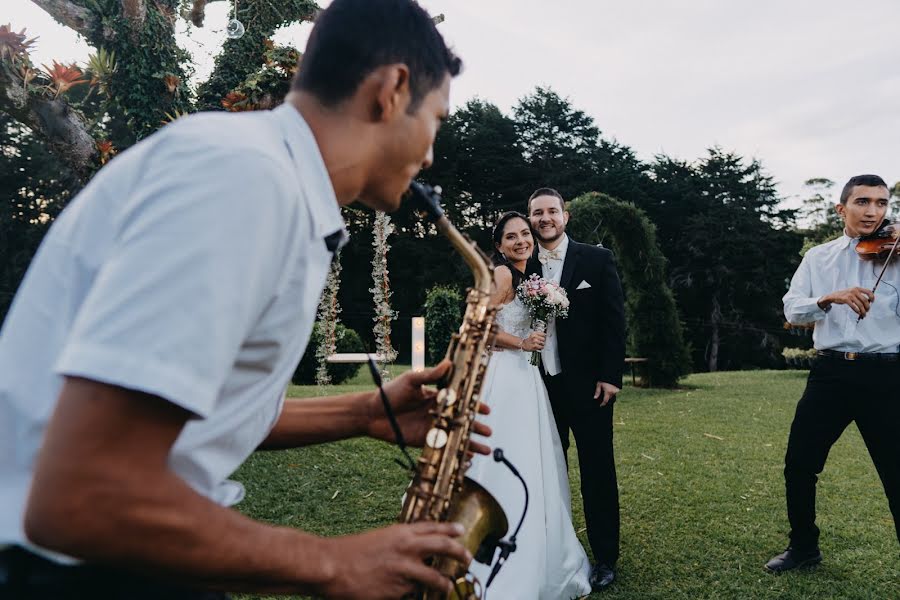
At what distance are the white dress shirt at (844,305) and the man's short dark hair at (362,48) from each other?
4393mm

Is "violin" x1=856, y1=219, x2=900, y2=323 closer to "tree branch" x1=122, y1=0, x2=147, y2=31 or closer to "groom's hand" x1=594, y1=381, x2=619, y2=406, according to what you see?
"groom's hand" x1=594, y1=381, x2=619, y2=406

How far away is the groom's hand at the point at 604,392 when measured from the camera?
491 centimetres

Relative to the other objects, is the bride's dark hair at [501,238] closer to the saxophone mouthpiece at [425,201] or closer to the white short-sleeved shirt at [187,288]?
the saxophone mouthpiece at [425,201]

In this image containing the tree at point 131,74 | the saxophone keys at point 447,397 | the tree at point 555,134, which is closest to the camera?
the saxophone keys at point 447,397

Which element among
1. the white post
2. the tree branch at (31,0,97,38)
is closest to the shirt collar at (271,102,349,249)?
the tree branch at (31,0,97,38)

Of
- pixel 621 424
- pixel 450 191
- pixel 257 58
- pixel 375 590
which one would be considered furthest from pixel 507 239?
pixel 450 191

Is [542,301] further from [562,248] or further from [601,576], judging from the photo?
[601,576]

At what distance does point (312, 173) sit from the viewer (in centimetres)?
119

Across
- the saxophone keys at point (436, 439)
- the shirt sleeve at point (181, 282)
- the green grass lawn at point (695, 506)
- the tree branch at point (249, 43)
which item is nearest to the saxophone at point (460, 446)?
the saxophone keys at point (436, 439)

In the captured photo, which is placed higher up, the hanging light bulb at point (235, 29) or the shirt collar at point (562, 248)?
the hanging light bulb at point (235, 29)

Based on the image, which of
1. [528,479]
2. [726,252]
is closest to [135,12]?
[528,479]

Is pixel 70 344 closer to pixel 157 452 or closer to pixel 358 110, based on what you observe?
pixel 157 452

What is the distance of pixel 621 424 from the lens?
34.3 ft

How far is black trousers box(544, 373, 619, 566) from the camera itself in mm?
4672
